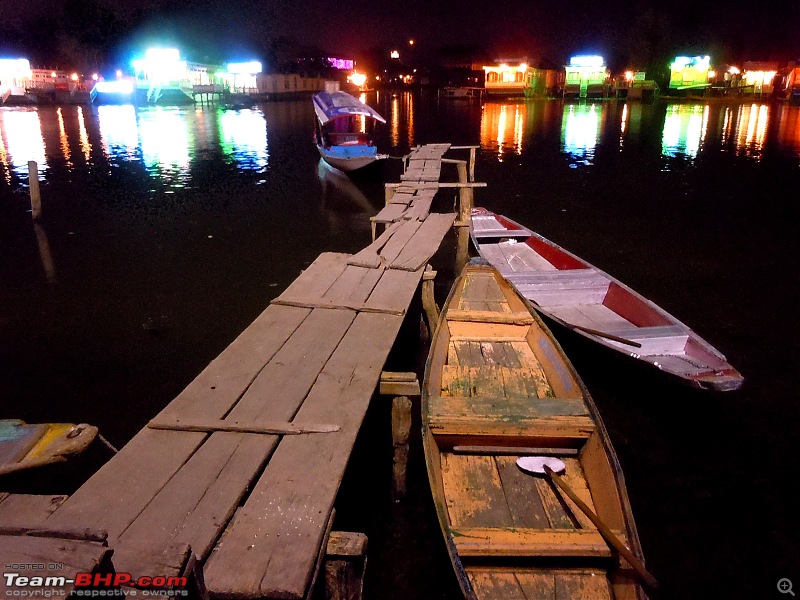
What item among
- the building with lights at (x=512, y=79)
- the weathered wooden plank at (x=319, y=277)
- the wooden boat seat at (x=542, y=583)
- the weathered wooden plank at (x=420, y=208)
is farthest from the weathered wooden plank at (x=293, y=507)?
the building with lights at (x=512, y=79)

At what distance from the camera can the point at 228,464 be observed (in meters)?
3.68

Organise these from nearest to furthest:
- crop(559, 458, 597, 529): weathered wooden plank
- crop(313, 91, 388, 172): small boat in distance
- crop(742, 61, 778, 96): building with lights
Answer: crop(559, 458, 597, 529): weathered wooden plank
crop(313, 91, 388, 172): small boat in distance
crop(742, 61, 778, 96): building with lights

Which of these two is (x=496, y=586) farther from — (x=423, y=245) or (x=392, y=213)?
(x=392, y=213)

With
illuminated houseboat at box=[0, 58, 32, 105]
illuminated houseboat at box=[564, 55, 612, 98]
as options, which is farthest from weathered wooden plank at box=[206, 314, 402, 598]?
illuminated houseboat at box=[564, 55, 612, 98]

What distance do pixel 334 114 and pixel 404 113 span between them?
38.5 metres

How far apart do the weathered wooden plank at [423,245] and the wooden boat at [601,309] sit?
137 centimetres

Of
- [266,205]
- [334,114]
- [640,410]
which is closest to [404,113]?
[334,114]

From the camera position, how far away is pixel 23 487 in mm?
5688

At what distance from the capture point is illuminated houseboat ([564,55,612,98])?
8094cm

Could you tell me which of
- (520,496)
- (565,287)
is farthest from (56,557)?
(565,287)

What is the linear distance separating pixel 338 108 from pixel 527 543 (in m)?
22.6

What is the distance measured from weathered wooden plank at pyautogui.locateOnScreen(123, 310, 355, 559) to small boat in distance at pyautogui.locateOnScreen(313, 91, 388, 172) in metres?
18.1

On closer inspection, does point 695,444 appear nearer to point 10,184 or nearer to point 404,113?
point 10,184

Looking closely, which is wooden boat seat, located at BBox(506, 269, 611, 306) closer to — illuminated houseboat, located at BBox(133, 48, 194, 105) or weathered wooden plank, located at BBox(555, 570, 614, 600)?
weathered wooden plank, located at BBox(555, 570, 614, 600)
